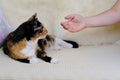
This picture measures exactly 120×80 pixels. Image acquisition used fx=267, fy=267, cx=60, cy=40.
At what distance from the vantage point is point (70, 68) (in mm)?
1183

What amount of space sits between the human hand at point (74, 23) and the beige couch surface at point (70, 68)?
164 millimetres

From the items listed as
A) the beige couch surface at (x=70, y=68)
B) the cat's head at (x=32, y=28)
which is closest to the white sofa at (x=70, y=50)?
the beige couch surface at (x=70, y=68)

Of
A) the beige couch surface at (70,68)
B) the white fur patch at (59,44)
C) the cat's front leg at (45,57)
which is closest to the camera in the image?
the beige couch surface at (70,68)

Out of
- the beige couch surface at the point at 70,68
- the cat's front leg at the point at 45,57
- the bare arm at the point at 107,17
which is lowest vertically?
the beige couch surface at the point at 70,68

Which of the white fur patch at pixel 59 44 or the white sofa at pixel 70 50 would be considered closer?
the white sofa at pixel 70 50

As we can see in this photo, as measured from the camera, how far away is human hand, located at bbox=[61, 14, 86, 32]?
1.16 m

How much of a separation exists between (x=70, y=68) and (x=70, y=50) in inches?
8.5

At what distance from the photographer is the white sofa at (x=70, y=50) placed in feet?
3.80

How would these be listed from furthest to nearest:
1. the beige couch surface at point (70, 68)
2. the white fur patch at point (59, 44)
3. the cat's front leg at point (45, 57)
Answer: the white fur patch at point (59, 44) → the cat's front leg at point (45, 57) → the beige couch surface at point (70, 68)

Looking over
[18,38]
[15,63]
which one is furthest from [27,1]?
[15,63]

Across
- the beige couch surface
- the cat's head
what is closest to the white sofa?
the beige couch surface

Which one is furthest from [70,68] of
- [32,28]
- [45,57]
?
[32,28]

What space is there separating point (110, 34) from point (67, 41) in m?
0.24

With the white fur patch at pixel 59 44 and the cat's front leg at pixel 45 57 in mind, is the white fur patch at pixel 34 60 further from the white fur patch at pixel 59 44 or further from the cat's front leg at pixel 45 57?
the white fur patch at pixel 59 44
